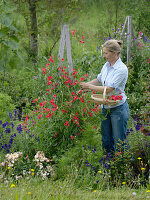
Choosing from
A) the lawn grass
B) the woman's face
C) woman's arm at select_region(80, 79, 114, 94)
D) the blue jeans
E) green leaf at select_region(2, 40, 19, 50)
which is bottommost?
the lawn grass

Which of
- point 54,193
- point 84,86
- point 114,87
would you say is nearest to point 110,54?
point 114,87

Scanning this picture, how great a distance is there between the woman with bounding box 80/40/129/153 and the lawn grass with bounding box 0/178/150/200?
2.65 ft

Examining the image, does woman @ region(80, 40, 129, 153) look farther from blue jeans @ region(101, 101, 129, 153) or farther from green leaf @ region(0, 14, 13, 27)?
green leaf @ region(0, 14, 13, 27)

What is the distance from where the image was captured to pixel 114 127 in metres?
3.86

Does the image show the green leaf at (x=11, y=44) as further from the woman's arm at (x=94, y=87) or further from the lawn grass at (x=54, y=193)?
the lawn grass at (x=54, y=193)

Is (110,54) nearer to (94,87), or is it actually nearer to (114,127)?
(94,87)

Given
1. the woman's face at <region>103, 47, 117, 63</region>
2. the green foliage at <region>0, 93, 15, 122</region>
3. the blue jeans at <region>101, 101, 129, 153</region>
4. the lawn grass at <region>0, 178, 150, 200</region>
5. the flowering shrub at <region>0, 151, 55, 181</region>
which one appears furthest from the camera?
the green foliage at <region>0, 93, 15, 122</region>

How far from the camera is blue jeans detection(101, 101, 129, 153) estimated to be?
3.77 m

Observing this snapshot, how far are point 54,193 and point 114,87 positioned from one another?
1448mm

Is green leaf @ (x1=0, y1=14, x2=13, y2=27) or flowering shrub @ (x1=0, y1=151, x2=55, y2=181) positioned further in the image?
green leaf @ (x1=0, y1=14, x2=13, y2=27)

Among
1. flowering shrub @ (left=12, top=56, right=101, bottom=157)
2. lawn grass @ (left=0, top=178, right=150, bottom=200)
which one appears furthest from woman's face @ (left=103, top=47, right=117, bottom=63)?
lawn grass @ (left=0, top=178, right=150, bottom=200)

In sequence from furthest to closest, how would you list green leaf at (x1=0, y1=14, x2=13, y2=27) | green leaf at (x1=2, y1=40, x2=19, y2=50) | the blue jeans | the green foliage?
green leaf at (x1=2, y1=40, x2=19, y2=50) < green leaf at (x1=0, y1=14, x2=13, y2=27) < the green foliage < the blue jeans

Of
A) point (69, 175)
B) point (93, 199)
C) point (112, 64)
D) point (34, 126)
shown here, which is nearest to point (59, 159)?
point (69, 175)

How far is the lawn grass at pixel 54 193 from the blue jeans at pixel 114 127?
802 mm
